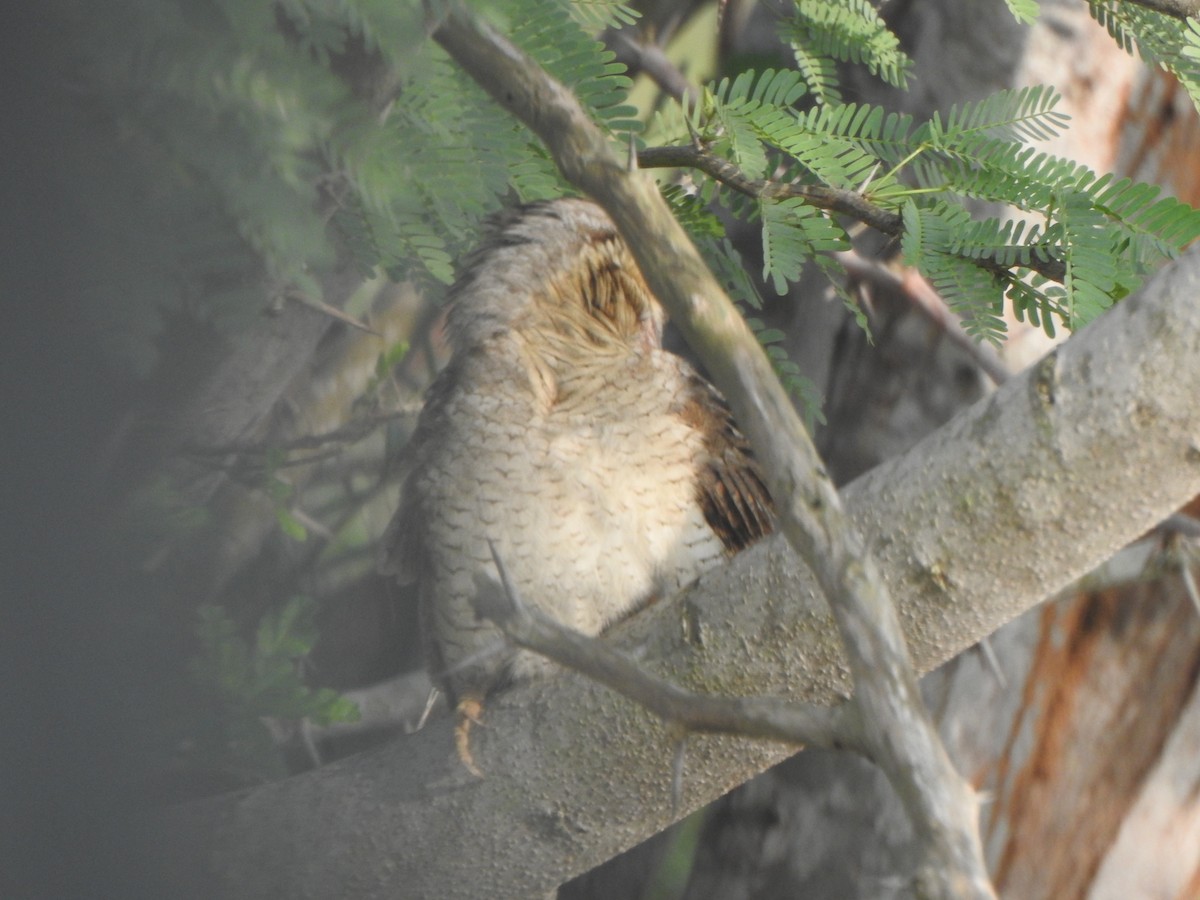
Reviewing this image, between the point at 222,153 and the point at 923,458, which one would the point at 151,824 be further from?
the point at 923,458

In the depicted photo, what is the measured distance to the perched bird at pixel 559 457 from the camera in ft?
4.83

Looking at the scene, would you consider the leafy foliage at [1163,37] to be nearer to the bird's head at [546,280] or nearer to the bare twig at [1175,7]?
the bare twig at [1175,7]

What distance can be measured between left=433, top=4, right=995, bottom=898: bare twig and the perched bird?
684 millimetres

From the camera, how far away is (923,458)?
3.06ft

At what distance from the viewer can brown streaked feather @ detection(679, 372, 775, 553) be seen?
5.14ft

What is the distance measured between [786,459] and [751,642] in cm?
31

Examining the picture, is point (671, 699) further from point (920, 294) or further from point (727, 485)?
point (920, 294)

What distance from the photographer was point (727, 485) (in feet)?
5.17

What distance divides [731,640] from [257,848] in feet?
1.35

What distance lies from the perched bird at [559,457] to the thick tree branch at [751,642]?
0.68 ft

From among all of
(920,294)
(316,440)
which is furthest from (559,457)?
(920,294)

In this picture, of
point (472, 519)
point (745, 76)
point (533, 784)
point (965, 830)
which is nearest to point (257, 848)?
point (533, 784)

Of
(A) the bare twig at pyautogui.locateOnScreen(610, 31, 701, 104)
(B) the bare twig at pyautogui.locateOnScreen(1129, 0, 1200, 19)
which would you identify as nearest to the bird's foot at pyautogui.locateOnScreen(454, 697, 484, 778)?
(B) the bare twig at pyautogui.locateOnScreen(1129, 0, 1200, 19)

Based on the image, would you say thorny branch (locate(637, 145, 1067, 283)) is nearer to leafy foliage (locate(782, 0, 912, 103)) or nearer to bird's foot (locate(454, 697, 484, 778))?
leafy foliage (locate(782, 0, 912, 103))
